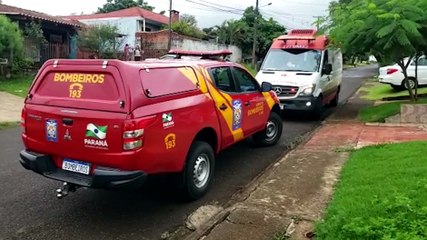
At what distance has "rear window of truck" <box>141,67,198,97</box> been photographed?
4.67 meters

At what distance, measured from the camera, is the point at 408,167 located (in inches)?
222

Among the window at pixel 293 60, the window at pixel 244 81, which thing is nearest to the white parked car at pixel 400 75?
the window at pixel 293 60

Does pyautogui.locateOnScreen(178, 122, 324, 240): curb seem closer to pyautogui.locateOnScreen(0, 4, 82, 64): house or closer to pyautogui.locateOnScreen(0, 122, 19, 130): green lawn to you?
pyautogui.locateOnScreen(0, 122, 19, 130): green lawn

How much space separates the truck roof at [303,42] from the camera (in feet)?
40.5

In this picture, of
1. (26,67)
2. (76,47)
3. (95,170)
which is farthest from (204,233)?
(76,47)

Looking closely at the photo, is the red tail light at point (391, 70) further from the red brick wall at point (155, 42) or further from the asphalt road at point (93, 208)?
the red brick wall at point (155, 42)

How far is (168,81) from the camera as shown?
5.05 m

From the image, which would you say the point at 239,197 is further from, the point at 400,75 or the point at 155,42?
the point at 155,42

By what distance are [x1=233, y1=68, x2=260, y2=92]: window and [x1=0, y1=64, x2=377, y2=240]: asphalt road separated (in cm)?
129

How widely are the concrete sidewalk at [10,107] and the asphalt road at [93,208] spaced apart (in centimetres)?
465

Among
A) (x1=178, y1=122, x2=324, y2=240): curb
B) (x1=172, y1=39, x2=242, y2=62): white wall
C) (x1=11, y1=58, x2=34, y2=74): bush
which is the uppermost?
(x1=172, y1=39, x2=242, y2=62): white wall

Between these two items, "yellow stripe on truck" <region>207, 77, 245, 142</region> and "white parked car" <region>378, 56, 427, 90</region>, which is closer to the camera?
"yellow stripe on truck" <region>207, 77, 245, 142</region>

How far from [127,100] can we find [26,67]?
16.5 meters

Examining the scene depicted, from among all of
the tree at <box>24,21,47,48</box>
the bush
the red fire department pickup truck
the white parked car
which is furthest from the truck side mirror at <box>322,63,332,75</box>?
the tree at <box>24,21,47,48</box>
